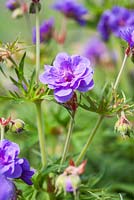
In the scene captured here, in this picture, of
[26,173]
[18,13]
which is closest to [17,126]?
[26,173]

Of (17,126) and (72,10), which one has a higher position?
(72,10)

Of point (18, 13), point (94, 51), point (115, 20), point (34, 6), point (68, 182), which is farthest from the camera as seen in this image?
point (94, 51)

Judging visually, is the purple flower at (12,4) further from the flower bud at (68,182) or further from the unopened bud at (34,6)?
the flower bud at (68,182)

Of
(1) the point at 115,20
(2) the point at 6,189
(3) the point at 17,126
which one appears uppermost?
(1) the point at 115,20

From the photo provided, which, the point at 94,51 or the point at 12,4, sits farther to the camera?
the point at 94,51

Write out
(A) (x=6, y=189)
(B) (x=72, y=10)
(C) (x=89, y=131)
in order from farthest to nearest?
(B) (x=72, y=10)
(C) (x=89, y=131)
(A) (x=6, y=189)

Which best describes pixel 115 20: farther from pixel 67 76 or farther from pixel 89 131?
pixel 67 76

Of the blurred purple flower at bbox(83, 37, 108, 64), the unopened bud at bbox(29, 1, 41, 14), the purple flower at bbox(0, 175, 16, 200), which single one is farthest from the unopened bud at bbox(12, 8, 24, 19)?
the blurred purple flower at bbox(83, 37, 108, 64)
